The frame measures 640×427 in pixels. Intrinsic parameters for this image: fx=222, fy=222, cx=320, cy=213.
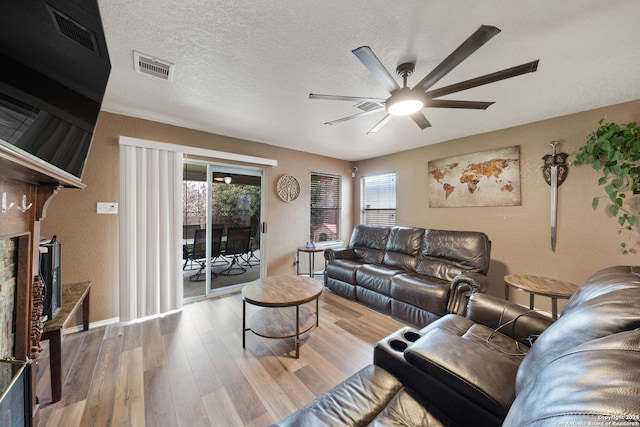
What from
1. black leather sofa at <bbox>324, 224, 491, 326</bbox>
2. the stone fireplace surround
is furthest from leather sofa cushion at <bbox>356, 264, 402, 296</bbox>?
the stone fireplace surround

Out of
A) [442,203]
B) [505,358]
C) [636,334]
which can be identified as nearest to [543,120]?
[442,203]

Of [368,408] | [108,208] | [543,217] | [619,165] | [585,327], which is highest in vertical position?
[619,165]

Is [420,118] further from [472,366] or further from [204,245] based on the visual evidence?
[204,245]

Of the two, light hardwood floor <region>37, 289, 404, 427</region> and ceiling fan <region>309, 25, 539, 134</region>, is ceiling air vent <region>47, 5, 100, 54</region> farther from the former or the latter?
light hardwood floor <region>37, 289, 404, 427</region>

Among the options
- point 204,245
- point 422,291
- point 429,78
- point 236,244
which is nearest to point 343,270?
point 422,291

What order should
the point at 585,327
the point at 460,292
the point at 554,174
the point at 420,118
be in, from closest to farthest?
the point at 585,327 < the point at 420,118 < the point at 460,292 < the point at 554,174

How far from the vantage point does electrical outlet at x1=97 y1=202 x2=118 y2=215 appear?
8.30 ft

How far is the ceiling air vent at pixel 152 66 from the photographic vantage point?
1.72 meters

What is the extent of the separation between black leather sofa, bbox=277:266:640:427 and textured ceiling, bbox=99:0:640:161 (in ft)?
5.08

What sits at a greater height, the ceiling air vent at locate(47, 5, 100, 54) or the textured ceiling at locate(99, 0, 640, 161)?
the textured ceiling at locate(99, 0, 640, 161)

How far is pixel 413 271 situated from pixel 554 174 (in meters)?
2.05

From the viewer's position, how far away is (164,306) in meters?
2.83

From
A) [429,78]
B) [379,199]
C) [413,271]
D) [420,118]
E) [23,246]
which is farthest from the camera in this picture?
[379,199]

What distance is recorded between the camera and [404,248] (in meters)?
3.39
